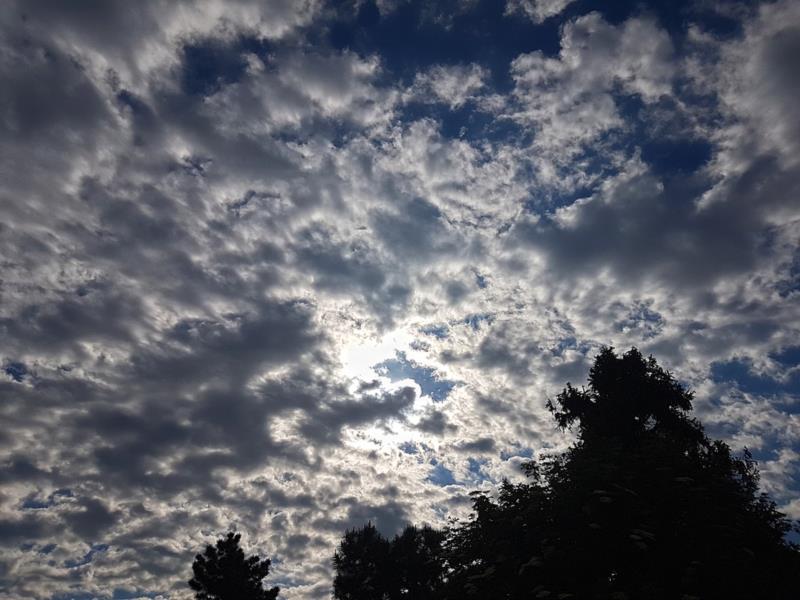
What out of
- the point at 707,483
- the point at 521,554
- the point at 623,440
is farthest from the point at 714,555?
the point at 623,440

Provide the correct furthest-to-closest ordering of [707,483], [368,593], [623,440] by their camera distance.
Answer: [368,593] < [623,440] < [707,483]

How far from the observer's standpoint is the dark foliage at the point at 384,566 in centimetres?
4691

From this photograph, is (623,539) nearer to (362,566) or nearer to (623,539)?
(623,539)

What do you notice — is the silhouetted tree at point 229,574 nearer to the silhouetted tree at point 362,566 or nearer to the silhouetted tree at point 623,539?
the silhouetted tree at point 362,566

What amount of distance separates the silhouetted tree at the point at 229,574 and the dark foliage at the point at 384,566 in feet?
25.9

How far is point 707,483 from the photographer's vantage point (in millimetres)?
18047

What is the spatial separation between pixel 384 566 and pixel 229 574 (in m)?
15.3

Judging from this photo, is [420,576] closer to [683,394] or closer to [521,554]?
[683,394]

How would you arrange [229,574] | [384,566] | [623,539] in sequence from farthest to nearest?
[384,566] → [229,574] → [623,539]

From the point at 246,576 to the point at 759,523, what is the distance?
136 ft

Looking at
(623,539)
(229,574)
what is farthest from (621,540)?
(229,574)

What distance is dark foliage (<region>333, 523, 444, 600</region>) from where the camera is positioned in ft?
154

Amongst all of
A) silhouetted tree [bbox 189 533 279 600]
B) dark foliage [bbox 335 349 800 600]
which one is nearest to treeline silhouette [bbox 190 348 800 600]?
dark foliage [bbox 335 349 800 600]

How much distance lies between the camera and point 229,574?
1683 inches
